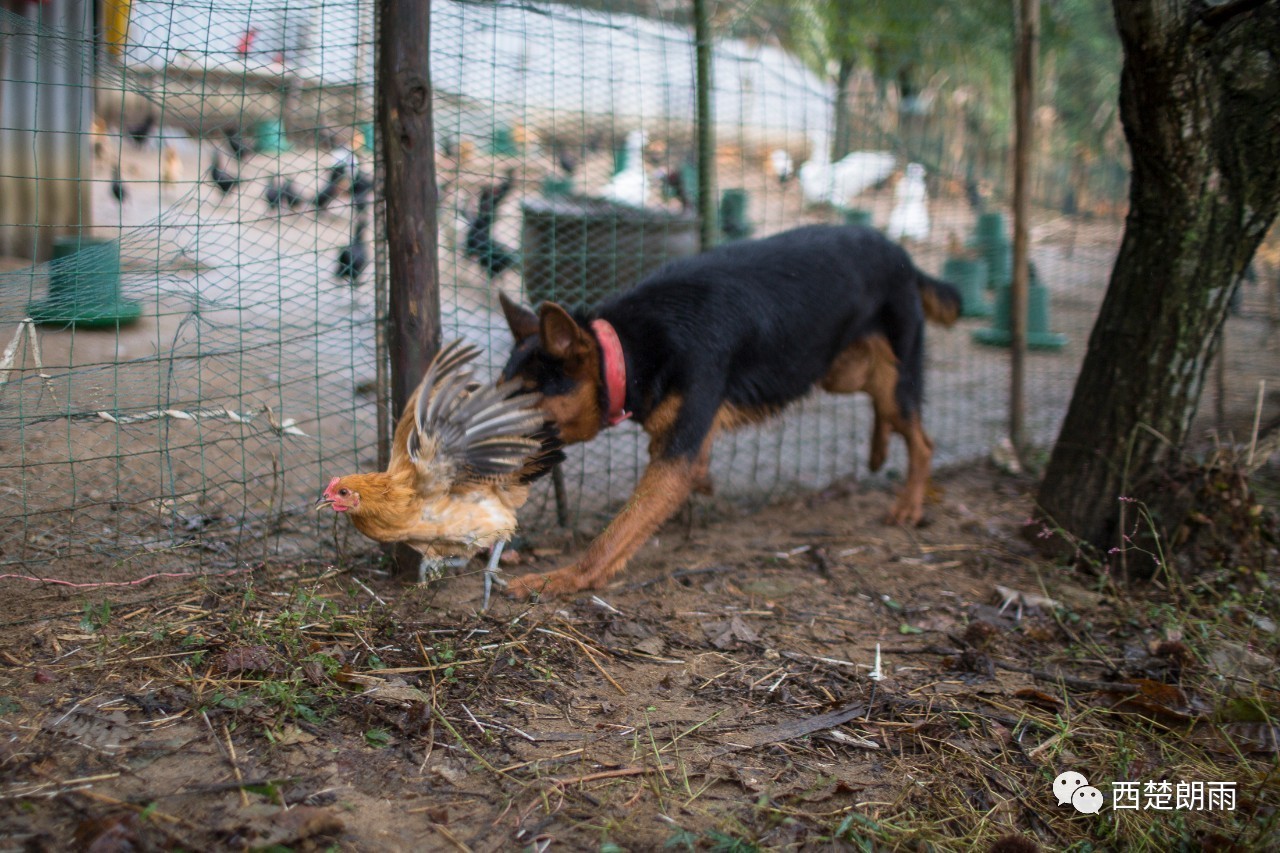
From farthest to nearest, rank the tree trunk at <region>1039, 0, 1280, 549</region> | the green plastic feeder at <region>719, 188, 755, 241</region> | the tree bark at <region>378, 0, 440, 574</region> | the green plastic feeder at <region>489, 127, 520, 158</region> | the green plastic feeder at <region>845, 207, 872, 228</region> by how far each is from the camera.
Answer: the green plastic feeder at <region>845, 207, 872, 228</region>
the green plastic feeder at <region>719, 188, 755, 241</region>
the green plastic feeder at <region>489, 127, 520, 158</region>
the tree trunk at <region>1039, 0, 1280, 549</region>
the tree bark at <region>378, 0, 440, 574</region>

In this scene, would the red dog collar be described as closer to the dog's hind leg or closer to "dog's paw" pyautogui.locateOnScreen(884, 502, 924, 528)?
the dog's hind leg

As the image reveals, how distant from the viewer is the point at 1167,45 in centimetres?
401

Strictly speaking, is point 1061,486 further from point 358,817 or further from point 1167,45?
point 358,817

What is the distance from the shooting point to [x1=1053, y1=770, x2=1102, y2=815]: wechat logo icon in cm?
292

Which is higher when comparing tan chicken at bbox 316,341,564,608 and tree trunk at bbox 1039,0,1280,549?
tree trunk at bbox 1039,0,1280,549

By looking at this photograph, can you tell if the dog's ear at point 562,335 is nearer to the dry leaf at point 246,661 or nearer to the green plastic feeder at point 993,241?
the dry leaf at point 246,661

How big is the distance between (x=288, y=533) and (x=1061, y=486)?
3826 millimetres

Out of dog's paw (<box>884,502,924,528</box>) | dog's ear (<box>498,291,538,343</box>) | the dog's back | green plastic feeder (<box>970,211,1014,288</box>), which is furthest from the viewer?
green plastic feeder (<box>970,211,1014,288</box>)

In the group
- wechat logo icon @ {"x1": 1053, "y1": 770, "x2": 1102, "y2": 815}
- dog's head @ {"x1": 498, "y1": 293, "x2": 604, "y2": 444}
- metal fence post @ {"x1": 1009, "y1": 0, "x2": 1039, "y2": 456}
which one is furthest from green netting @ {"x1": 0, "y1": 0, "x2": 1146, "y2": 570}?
wechat logo icon @ {"x1": 1053, "y1": 770, "x2": 1102, "y2": 815}

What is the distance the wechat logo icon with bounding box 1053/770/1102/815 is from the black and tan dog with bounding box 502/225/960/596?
1936 mm

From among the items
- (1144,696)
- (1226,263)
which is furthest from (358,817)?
(1226,263)

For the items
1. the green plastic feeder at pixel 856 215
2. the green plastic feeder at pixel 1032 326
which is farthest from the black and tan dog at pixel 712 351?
the green plastic feeder at pixel 1032 326

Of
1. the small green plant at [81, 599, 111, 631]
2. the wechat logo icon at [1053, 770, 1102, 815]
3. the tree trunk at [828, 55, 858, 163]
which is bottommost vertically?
Result: the wechat logo icon at [1053, 770, 1102, 815]

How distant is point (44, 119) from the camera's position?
6.94 metres
